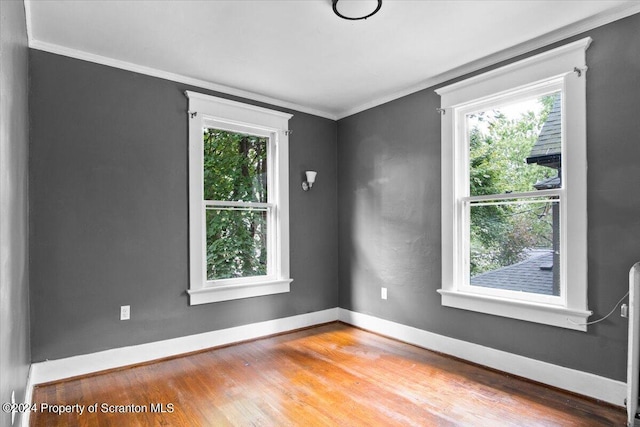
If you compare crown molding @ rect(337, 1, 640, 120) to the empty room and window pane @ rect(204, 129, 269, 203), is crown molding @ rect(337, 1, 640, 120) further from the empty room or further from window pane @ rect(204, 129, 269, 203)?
window pane @ rect(204, 129, 269, 203)

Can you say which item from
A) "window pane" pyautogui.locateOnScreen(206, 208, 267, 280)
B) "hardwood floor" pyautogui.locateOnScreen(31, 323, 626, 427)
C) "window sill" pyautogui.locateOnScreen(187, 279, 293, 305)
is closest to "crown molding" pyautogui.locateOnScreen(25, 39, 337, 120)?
"window pane" pyautogui.locateOnScreen(206, 208, 267, 280)

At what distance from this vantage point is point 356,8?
2.33 metres

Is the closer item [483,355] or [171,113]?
[483,355]

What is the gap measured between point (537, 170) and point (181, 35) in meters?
2.92

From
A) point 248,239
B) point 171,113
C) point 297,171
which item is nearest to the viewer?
point 171,113

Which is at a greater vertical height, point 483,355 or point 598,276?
point 598,276

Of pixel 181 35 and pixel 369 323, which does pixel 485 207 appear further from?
pixel 181 35

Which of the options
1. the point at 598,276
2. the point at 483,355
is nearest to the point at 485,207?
the point at 598,276

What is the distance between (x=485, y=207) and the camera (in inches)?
128

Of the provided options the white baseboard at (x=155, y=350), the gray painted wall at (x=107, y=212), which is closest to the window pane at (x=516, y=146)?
the white baseboard at (x=155, y=350)

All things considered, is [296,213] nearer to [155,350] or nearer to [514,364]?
[155,350]

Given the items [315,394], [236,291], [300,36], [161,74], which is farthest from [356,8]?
[236,291]

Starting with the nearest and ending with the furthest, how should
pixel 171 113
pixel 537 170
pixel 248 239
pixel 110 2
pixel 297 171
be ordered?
pixel 110 2 < pixel 537 170 < pixel 171 113 < pixel 248 239 < pixel 297 171

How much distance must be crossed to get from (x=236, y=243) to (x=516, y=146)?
9.08 feet
